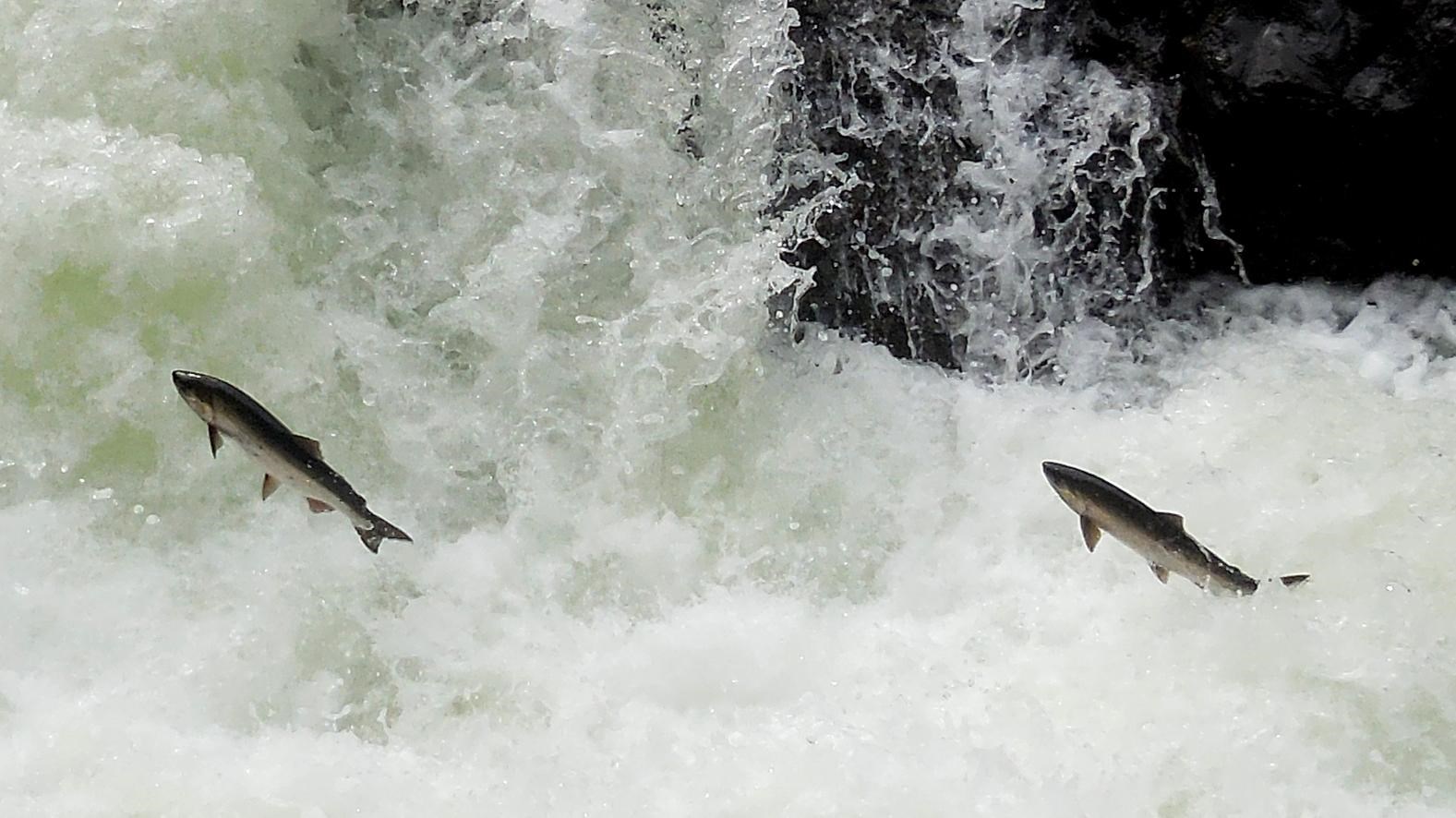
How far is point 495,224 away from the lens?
3723 millimetres

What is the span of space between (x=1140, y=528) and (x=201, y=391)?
1665 millimetres

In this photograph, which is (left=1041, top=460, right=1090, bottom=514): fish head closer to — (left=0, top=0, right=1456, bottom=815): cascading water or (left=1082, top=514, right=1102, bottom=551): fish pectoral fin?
(left=1082, top=514, right=1102, bottom=551): fish pectoral fin

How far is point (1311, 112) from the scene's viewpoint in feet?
11.7

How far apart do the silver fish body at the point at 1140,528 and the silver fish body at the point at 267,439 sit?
50.2 inches

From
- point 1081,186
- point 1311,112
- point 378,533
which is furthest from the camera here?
point 1081,186

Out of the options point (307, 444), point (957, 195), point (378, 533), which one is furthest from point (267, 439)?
Answer: point (957, 195)

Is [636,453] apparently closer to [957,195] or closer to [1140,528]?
[957,195]

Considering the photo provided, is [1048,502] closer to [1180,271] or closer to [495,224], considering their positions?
[1180,271]

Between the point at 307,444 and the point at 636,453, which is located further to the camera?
the point at 636,453

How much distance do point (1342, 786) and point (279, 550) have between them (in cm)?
221

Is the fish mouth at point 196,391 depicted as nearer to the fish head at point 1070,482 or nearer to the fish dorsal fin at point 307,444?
the fish dorsal fin at point 307,444


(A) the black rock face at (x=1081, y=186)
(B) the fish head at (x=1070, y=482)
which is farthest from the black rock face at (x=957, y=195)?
(B) the fish head at (x=1070, y=482)

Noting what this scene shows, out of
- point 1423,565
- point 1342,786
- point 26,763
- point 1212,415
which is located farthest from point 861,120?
point 26,763

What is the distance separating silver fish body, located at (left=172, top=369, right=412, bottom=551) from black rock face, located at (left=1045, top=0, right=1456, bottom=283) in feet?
7.69
